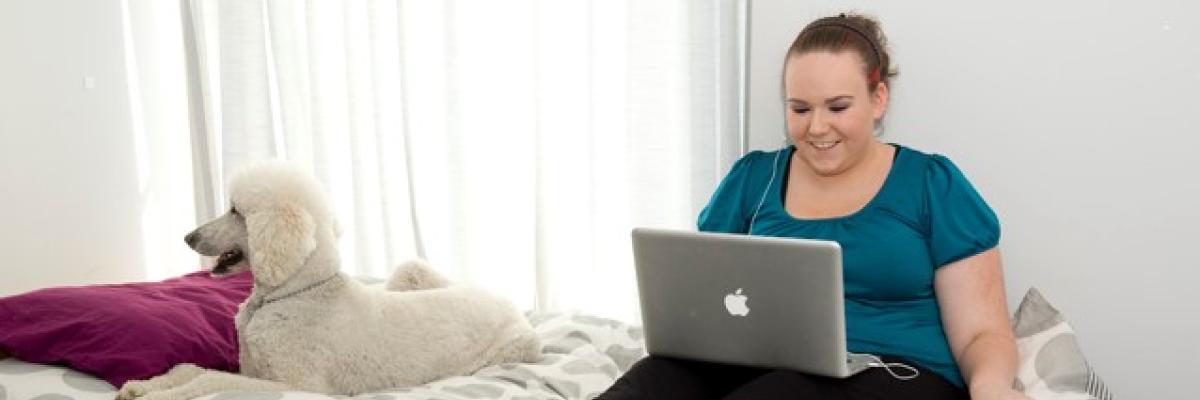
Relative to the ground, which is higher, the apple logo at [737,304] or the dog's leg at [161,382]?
the apple logo at [737,304]

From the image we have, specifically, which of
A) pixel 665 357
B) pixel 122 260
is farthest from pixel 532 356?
pixel 122 260

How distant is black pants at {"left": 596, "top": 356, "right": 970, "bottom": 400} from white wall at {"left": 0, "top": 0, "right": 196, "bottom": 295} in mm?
1965

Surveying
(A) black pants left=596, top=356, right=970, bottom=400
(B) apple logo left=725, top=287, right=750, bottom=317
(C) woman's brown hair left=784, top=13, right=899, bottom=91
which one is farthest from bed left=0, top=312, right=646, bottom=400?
(C) woman's brown hair left=784, top=13, right=899, bottom=91

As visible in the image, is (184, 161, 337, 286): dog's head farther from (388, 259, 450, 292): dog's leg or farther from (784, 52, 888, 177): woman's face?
(784, 52, 888, 177): woman's face

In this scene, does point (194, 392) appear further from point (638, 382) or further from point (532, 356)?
point (638, 382)

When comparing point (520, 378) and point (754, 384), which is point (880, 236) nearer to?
point (754, 384)

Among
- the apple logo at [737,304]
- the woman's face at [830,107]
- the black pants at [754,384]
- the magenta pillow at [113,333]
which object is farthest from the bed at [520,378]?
the woman's face at [830,107]

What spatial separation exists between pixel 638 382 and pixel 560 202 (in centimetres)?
114

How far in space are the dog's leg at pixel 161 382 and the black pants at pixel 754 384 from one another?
0.81 meters

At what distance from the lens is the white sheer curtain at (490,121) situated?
8.04 feet

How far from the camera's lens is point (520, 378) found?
6.38ft

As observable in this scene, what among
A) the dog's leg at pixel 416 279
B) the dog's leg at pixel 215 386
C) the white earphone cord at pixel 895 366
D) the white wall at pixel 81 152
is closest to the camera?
the white earphone cord at pixel 895 366

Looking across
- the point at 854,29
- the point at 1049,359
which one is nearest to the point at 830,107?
the point at 854,29

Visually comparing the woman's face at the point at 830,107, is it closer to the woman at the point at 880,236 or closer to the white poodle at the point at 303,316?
the woman at the point at 880,236
